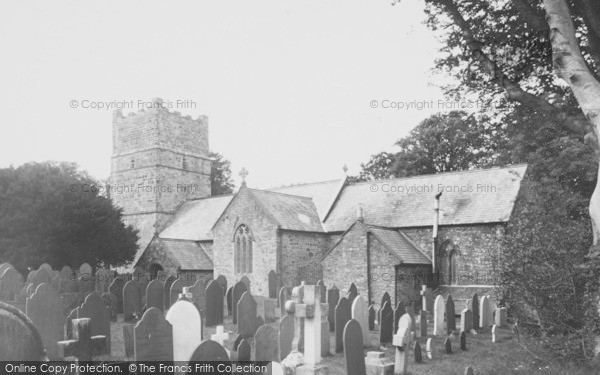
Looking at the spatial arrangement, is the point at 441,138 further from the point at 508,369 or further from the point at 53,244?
the point at 508,369

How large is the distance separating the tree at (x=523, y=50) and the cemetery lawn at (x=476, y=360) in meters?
2.35

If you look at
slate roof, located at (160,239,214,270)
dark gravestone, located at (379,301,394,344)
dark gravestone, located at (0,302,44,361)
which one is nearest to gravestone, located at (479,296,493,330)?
dark gravestone, located at (379,301,394,344)

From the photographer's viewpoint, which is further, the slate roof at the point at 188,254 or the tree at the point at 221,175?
the tree at the point at 221,175

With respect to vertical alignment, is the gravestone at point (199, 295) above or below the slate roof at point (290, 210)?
below

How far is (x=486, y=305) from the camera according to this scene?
57.7 ft

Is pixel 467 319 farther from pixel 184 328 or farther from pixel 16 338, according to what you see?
pixel 16 338

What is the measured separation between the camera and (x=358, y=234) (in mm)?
23016

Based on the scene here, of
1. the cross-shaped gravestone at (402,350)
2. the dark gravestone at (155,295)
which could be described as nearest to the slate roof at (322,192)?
the dark gravestone at (155,295)

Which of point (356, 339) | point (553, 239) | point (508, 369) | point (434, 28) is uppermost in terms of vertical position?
point (434, 28)

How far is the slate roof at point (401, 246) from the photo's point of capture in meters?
22.4

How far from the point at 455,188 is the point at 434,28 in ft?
47.6

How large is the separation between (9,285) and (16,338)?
11487mm

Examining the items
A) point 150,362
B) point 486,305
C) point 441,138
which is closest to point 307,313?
point 150,362

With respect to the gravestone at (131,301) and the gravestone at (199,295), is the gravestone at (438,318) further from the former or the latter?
the gravestone at (131,301)
